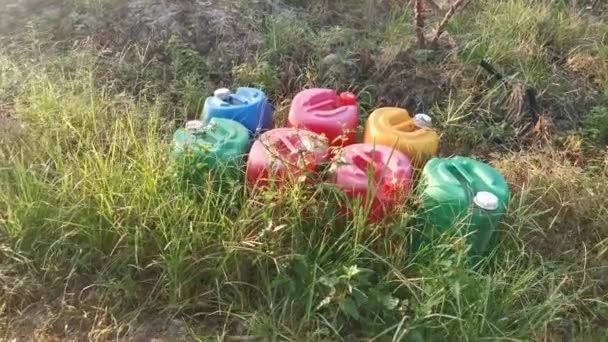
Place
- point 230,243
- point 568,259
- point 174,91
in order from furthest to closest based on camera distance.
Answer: point 174,91, point 568,259, point 230,243

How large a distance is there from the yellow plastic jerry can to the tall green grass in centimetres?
37

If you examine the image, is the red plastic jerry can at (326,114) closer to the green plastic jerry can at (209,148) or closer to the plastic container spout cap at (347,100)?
the plastic container spout cap at (347,100)

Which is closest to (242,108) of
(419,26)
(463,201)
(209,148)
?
(209,148)

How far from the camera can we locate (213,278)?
7.62 ft

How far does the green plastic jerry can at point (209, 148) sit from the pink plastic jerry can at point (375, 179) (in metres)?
0.40

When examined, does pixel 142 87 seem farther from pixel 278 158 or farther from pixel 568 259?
pixel 568 259

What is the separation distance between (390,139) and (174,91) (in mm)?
1214

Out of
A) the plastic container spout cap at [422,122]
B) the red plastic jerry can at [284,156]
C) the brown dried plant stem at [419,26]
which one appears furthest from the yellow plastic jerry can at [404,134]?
the brown dried plant stem at [419,26]

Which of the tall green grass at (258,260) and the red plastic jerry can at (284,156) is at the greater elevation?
the red plastic jerry can at (284,156)

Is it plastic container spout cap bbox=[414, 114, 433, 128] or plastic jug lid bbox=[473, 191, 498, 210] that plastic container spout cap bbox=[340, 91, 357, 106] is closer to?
plastic container spout cap bbox=[414, 114, 433, 128]

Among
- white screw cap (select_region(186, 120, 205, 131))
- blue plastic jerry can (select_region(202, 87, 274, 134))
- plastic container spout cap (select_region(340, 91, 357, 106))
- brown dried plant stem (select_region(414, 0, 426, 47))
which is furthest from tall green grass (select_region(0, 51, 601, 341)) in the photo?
brown dried plant stem (select_region(414, 0, 426, 47))

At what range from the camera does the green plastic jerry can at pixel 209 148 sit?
94.7 inches

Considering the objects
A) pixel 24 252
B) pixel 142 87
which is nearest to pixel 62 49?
pixel 142 87

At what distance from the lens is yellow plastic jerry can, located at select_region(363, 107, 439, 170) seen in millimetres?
2629
